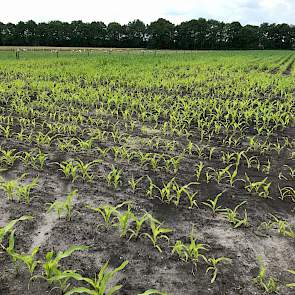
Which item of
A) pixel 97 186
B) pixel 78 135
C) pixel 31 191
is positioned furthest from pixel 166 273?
pixel 78 135

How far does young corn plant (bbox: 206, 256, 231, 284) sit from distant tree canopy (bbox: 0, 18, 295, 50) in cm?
6613

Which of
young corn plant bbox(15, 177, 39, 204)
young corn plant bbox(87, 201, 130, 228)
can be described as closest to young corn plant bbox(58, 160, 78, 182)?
young corn plant bbox(15, 177, 39, 204)

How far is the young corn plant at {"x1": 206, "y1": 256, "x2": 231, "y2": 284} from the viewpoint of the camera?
7.84ft

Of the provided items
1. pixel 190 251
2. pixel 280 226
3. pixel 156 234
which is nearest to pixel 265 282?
pixel 190 251

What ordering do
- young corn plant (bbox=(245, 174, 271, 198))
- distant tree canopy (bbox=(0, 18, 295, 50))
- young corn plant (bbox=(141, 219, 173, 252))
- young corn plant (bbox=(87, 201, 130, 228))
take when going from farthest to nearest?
1. distant tree canopy (bbox=(0, 18, 295, 50))
2. young corn plant (bbox=(245, 174, 271, 198))
3. young corn plant (bbox=(87, 201, 130, 228))
4. young corn plant (bbox=(141, 219, 173, 252))

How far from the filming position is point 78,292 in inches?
84.1

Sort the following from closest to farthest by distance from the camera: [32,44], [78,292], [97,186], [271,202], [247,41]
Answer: [78,292] < [271,202] < [97,186] < [32,44] < [247,41]

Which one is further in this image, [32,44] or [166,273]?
[32,44]

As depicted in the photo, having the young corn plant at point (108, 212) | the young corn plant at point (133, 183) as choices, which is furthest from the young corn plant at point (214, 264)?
the young corn plant at point (133, 183)

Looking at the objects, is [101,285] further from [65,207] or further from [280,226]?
[280,226]

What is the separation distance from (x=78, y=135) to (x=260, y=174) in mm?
3017

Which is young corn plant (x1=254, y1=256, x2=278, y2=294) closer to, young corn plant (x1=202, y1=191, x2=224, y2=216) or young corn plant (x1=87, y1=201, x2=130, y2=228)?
young corn plant (x1=202, y1=191, x2=224, y2=216)

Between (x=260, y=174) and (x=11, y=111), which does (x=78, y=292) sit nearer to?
(x=260, y=174)

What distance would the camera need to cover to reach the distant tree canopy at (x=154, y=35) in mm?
64500
